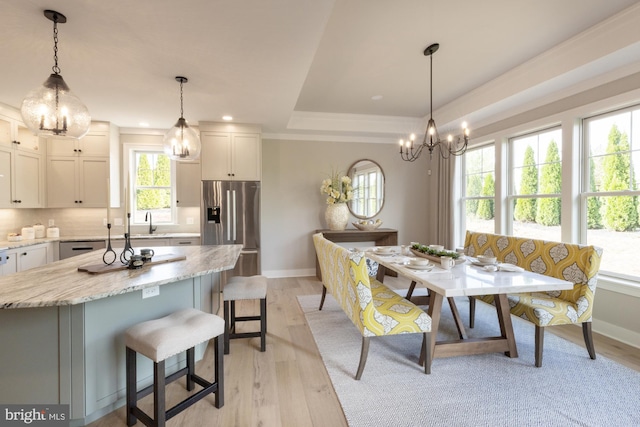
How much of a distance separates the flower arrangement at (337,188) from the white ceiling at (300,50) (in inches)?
55.9

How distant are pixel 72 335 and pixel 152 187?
11.8 feet

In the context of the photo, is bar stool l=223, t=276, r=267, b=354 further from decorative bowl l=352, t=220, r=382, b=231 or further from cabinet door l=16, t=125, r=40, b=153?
cabinet door l=16, t=125, r=40, b=153

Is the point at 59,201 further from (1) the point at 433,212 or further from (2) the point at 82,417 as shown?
(1) the point at 433,212

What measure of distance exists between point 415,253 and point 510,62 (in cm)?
231

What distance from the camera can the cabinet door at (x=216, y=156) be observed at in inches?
166

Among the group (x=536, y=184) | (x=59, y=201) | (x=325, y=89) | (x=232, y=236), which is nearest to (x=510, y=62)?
(x=536, y=184)

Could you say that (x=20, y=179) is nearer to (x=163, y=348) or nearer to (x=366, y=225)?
(x=163, y=348)

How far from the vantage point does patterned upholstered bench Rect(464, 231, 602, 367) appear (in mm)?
2244

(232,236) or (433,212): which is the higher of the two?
(433,212)

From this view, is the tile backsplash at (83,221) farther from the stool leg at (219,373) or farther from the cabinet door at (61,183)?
the stool leg at (219,373)

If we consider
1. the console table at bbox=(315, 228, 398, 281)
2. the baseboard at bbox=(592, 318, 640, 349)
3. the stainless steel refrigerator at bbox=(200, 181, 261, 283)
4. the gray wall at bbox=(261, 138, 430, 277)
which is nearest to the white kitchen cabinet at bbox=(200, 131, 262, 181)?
the stainless steel refrigerator at bbox=(200, 181, 261, 283)

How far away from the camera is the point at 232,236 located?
4273 mm

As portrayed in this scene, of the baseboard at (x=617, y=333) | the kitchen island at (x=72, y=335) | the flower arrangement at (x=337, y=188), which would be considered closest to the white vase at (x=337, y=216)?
the flower arrangement at (x=337, y=188)

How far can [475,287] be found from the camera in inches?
76.8
